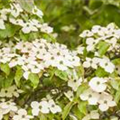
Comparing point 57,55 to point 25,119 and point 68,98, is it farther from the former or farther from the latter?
point 25,119

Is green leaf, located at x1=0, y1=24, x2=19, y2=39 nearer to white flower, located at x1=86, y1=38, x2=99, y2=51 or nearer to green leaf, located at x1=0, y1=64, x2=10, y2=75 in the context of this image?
green leaf, located at x1=0, y1=64, x2=10, y2=75

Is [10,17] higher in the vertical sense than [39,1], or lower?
lower

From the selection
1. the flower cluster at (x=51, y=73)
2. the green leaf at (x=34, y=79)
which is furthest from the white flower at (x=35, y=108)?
the green leaf at (x=34, y=79)

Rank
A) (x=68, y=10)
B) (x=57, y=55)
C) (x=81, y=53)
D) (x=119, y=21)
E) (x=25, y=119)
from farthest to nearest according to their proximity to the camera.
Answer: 1. (x=68, y=10)
2. (x=119, y=21)
3. (x=81, y=53)
4. (x=57, y=55)
5. (x=25, y=119)

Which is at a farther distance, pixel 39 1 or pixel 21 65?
pixel 39 1

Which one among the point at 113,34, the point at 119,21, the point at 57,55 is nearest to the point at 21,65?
the point at 57,55

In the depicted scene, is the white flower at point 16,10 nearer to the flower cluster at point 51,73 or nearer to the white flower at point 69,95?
the flower cluster at point 51,73

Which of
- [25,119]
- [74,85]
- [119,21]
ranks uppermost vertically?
[119,21]

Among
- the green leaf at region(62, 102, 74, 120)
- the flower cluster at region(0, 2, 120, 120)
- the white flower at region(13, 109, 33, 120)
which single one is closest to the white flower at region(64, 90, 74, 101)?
the flower cluster at region(0, 2, 120, 120)
